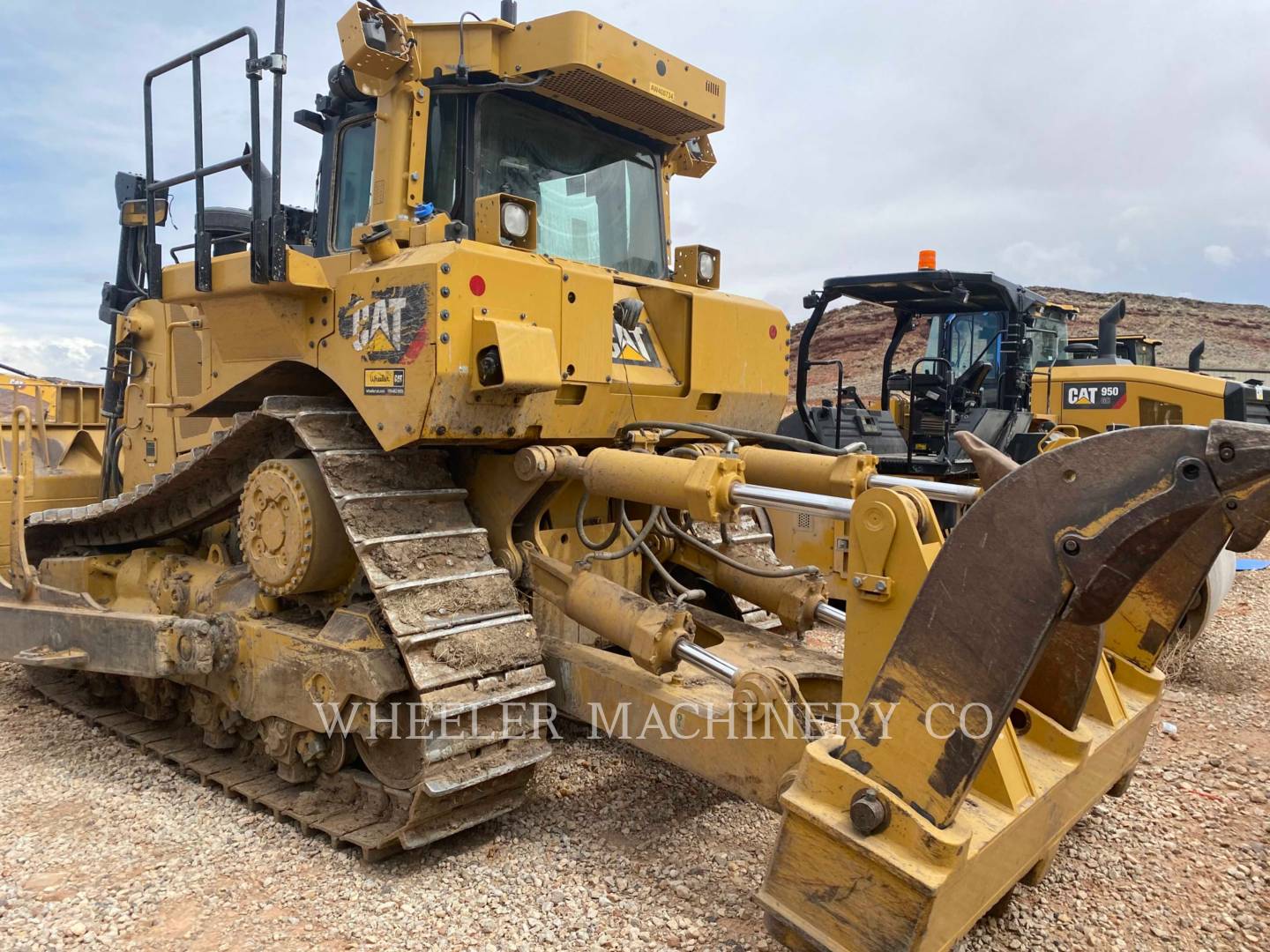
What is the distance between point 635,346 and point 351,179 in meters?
1.52

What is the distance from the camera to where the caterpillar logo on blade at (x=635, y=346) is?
440 cm

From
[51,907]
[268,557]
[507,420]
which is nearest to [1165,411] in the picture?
[507,420]

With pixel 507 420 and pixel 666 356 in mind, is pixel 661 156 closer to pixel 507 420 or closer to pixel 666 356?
pixel 666 356

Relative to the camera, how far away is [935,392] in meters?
9.38

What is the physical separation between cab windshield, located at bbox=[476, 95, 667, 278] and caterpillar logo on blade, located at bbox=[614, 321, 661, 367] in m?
0.47

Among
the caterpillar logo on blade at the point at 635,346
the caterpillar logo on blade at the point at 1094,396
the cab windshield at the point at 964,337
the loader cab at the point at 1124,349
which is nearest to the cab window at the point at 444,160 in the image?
the caterpillar logo on blade at the point at 635,346

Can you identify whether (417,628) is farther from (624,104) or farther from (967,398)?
(967,398)

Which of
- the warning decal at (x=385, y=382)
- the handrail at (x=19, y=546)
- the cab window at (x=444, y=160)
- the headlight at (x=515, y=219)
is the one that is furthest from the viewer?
the handrail at (x=19, y=546)

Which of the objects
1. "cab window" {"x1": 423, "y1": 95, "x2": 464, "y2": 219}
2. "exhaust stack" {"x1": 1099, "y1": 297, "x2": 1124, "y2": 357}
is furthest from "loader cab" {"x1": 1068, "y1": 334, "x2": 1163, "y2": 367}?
"cab window" {"x1": 423, "y1": 95, "x2": 464, "y2": 219}

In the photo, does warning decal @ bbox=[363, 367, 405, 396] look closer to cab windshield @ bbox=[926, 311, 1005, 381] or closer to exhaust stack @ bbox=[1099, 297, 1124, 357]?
cab windshield @ bbox=[926, 311, 1005, 381]

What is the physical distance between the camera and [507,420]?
3.84m

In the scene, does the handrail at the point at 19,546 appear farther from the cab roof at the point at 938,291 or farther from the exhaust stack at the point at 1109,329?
the exhaust stack at the point at 1109,329

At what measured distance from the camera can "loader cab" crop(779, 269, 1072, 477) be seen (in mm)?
8695

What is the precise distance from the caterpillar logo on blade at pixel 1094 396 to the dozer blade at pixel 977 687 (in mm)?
8461
